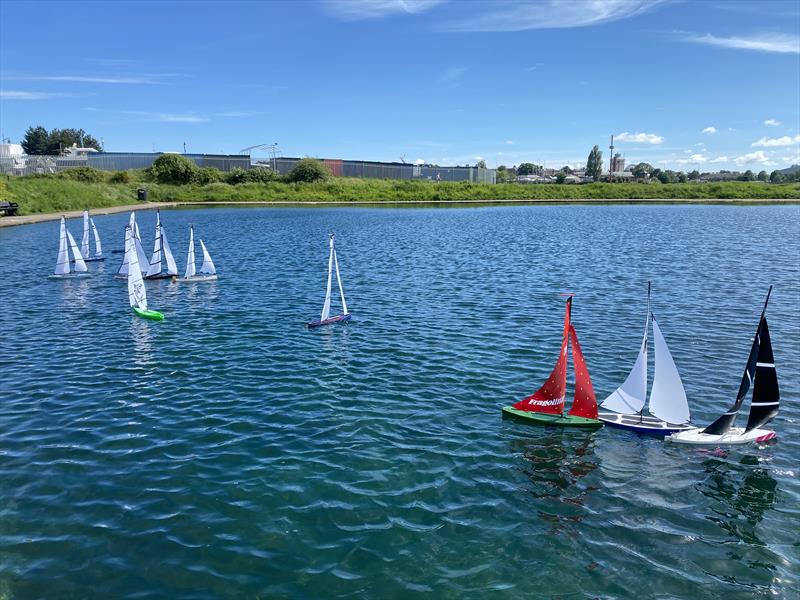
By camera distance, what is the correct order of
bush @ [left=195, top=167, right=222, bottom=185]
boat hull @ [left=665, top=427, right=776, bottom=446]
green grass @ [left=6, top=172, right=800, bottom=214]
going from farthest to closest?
bush @ [left=195, top=167, right=222, bottom=185] < green grass @ [left=6, top=172, right=800, bottom=214] < boat hull @ [left=665, top=427, right=776, bottom=446]

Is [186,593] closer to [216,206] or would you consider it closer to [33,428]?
[33,428]

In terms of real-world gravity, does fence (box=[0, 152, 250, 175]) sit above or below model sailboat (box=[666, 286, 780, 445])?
above

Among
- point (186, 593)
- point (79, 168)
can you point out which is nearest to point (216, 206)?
point (79, 168)

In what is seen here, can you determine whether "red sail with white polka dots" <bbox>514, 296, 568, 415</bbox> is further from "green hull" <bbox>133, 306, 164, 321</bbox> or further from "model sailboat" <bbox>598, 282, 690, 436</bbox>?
"green hull" <bbox>133, 306, 164, 321</bbox>

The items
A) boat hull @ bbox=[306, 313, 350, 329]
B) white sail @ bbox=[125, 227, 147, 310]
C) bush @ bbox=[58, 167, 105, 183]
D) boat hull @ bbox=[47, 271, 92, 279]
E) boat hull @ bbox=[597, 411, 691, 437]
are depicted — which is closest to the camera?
boat hull @ bbox=[597, 411, 691, 437]

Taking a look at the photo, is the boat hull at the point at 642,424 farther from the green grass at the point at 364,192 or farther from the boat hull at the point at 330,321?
the green grass at the point at 364,192

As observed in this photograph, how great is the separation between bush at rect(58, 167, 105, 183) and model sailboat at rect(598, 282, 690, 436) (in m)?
139

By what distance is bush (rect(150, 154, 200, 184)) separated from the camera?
477 feet

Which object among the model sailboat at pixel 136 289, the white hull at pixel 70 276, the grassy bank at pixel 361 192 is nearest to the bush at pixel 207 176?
the grassy bank at pixel 361 192

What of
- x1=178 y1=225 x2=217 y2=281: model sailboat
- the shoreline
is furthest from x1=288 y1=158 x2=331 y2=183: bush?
x1=178 y1=225 x2=217 y2=281: model sailboat

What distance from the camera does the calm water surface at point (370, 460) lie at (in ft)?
38.0

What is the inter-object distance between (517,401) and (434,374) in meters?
3.79

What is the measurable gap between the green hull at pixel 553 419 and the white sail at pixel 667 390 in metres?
2.00

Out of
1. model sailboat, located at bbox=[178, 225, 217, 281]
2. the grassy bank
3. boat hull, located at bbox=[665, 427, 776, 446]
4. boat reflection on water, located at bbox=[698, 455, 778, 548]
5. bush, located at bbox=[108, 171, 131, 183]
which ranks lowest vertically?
boat reflection on water, located at bbox=[698, 455, 778, 548]
